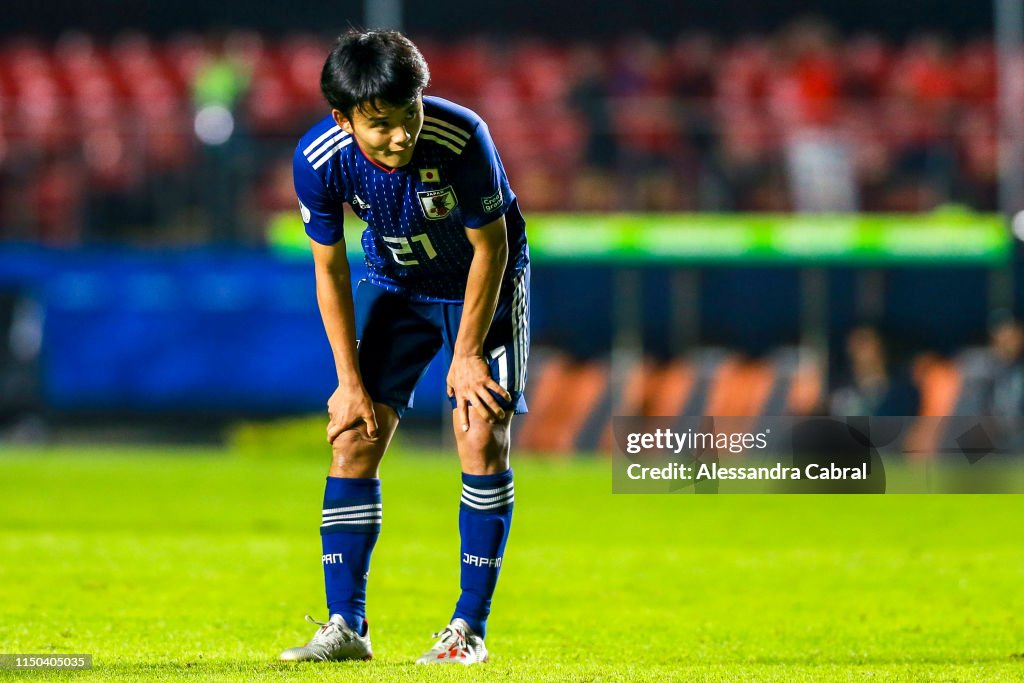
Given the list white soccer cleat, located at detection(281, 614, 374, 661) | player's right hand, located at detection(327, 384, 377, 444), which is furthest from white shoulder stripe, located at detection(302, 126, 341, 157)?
white soccer cleat, located at detection(281, 614, 374, 661)

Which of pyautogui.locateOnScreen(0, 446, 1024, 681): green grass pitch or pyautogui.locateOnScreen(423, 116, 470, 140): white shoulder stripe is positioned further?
pyautogui.locateOnScreen(0, 446, 1024, 681): green grass pitch

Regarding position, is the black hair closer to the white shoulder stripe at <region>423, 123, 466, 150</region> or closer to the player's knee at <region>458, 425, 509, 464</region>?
the white shoulder stripe at <region>423, 123, 466, 150</region>

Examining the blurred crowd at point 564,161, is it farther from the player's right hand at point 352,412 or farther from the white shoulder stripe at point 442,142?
the white shoulder stripe at point 442,142

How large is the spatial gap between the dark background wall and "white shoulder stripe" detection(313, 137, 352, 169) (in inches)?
840

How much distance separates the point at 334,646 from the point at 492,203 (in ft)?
4.86

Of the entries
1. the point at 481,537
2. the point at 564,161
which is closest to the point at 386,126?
the point at 481,537

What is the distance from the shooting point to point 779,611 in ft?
22.7

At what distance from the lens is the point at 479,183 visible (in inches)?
200

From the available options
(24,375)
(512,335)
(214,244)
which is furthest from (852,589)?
(24,375)

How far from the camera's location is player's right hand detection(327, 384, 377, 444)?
529 cm

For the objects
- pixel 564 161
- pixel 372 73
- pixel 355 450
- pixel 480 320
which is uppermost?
pixel 372 73

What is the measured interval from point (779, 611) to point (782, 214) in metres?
11.4

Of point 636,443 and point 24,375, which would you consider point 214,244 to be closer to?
point 24,375

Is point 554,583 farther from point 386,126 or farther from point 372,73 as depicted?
point 372,73
